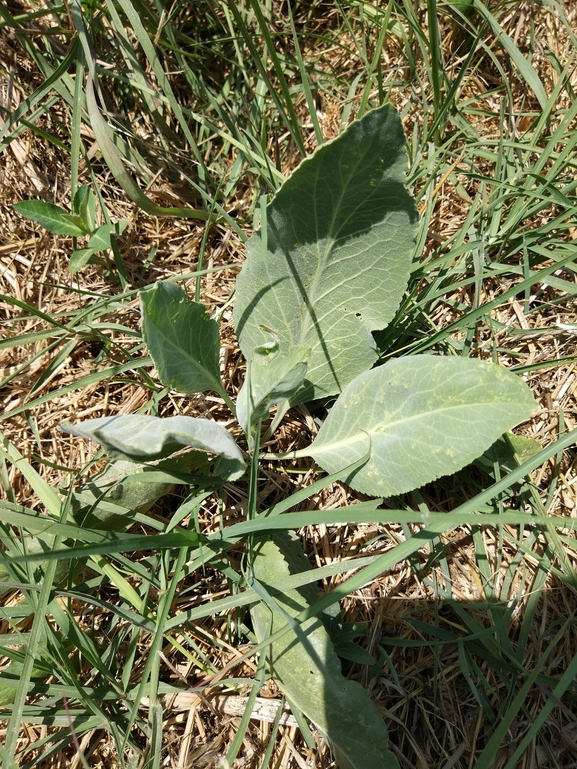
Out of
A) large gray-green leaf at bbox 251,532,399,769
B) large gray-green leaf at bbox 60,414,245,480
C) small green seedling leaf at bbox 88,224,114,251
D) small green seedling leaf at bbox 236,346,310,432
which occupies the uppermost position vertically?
small green seedling leaf at bbox 88,224,114,251

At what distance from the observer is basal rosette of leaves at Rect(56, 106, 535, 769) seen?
109cm

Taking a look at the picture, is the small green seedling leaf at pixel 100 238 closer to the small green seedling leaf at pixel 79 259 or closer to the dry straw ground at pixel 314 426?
the small green seedling leaf at pixel 79 259

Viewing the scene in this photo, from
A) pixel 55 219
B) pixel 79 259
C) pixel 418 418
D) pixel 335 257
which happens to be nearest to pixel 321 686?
pixel 418 418

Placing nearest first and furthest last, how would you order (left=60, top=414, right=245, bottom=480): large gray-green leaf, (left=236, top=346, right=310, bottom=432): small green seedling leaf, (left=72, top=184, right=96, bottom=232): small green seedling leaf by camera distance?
1. (left=60, top=414, right=245, bottom=480): large gray-green leaf
2. (left=236, top=346, right=310, bottom=432): small green seedling leaf
3. (left=72, top=184, right=96, bottom=232): small green seedling leaf

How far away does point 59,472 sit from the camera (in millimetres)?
1480

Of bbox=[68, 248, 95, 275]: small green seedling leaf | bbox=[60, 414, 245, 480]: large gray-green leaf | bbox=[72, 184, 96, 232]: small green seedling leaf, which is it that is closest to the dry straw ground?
bbox=[68, 248, 95, 275]: small green seedling leaf

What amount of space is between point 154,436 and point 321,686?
566 millimetres

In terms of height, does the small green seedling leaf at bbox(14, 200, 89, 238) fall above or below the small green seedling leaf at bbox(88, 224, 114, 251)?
above

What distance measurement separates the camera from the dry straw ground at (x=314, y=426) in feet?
4.25

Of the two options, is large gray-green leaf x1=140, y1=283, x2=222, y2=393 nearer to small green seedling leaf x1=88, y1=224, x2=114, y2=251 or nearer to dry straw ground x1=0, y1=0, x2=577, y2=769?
dry straw ground x1=0, y1=0, x2=577, y2=769

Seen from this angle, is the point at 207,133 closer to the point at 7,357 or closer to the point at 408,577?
the point at 7,357

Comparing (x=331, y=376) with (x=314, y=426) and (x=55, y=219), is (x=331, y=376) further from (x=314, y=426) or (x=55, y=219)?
(x=55, y=219)

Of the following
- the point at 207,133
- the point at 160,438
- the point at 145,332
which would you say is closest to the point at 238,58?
the point at 207,133

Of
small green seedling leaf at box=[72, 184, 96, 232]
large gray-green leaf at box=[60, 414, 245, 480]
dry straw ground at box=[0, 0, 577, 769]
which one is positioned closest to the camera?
large gray-green leaf at box=[60, 414, 245, 480]
